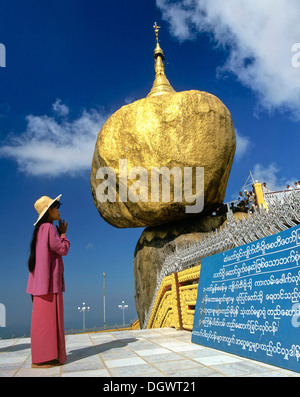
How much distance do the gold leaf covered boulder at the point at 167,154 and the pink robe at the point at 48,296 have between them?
715 cm

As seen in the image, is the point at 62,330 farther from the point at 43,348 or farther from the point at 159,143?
the point at 159,143

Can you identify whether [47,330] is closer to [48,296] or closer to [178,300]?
[48,296]

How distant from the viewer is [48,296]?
3.43 metres

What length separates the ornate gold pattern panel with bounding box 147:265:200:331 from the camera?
18.9 ft

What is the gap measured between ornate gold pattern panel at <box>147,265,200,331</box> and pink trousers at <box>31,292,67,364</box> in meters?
2.83

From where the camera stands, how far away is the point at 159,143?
34.4 feet

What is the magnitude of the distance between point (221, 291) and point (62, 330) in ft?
6.65

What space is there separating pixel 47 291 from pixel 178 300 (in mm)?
3811

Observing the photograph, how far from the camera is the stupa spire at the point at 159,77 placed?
13078 millimetres

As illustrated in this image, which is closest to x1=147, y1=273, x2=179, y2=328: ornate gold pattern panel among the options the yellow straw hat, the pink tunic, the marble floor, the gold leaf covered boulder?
the marble floor

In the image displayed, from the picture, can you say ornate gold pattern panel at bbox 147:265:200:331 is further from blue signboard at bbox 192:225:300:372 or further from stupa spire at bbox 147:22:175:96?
stupa spire at bbox 147:22:175:96

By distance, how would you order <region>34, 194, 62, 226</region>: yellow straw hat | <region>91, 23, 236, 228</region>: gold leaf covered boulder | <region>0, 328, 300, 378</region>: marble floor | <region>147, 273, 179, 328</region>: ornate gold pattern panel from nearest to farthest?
<region>0, 328, 300, 378</region>: marble floor
<region>34, 194, 62, 226</region>: yellow straw hat
<region>147, 273, 179, 328</region>: ornate gold pattern panel
<region>91, 23, 236, 228</region>: gold leaf covered boulder
